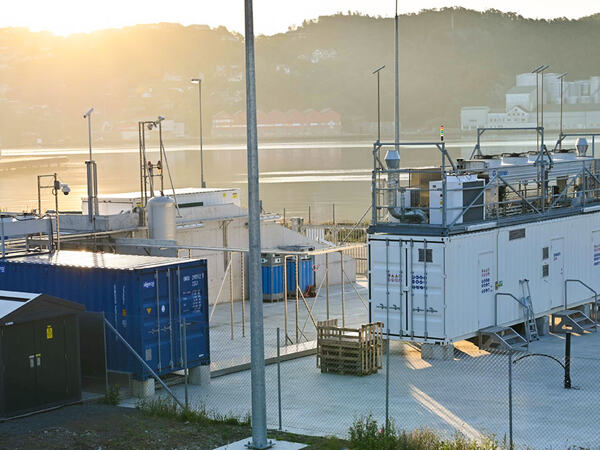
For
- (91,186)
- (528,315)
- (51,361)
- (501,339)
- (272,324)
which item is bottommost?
(272,324)

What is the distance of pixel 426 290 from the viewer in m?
20.7

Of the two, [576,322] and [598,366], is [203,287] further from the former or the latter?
[576,322]

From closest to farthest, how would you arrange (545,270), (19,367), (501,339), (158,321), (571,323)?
(19,367) < (158,321) < (501,339) < (545,270) < (571,323)

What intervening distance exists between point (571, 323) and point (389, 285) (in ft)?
17.9

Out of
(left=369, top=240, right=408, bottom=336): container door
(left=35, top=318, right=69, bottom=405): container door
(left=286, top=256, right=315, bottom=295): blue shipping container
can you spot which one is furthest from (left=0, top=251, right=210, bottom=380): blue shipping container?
(left=286, top=256, right=315, bottom=295): blue shipping container

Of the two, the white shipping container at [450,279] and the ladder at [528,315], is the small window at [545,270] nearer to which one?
the white shipping container at [450,279]

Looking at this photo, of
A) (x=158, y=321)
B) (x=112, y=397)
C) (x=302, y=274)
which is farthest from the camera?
(x=302, y=274)

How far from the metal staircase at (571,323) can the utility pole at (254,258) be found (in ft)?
38.5

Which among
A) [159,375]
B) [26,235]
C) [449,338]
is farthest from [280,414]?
[26,235]

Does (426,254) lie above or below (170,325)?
above

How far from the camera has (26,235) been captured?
925 inches

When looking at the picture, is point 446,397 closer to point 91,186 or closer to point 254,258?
point 254,258

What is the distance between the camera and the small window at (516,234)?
2223cm

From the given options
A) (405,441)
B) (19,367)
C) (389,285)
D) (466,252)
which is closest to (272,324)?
(389,285)
